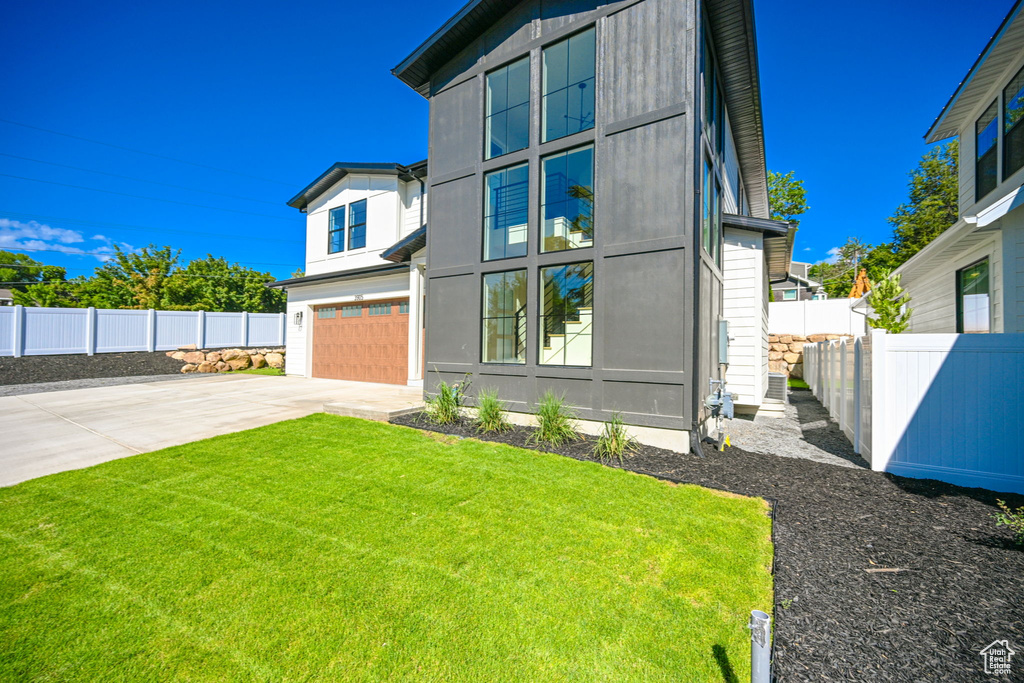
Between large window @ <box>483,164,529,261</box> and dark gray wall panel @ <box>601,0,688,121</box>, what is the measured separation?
69.5 inches

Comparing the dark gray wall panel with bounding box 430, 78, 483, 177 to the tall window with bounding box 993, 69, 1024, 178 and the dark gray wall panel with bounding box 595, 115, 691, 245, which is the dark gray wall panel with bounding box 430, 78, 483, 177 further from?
the tall window with bounding box 993, 69, 1024, 178

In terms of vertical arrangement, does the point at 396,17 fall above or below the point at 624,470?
above

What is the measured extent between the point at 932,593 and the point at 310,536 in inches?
167

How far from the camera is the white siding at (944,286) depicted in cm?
669

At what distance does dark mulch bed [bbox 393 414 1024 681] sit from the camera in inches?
84.4

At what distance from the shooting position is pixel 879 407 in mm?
4910

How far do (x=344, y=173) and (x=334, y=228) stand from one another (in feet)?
6.02

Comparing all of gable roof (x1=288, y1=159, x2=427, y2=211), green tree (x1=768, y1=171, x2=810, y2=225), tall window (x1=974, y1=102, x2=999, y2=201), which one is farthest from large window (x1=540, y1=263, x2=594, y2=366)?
green tree (x1=768, y1=171, x2=810, y2=225)

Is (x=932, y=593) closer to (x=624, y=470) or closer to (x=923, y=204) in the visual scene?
(x=624, y=470)

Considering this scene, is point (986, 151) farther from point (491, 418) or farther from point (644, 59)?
point (491, 418)

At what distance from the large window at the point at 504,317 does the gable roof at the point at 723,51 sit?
4579 millimetres

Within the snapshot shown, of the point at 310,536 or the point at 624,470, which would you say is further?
the point at 624,470

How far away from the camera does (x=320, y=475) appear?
468cm

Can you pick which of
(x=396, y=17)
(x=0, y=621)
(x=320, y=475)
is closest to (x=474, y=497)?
(x=320, y=475)
